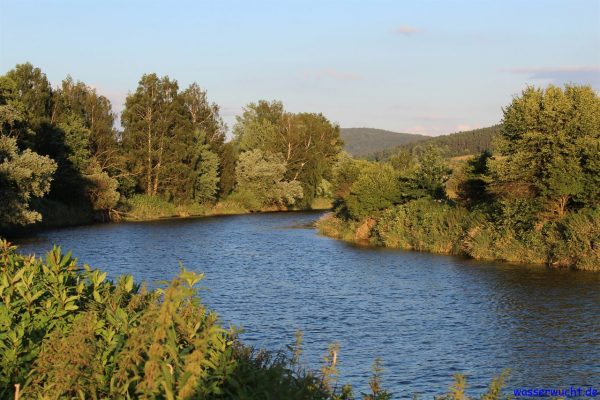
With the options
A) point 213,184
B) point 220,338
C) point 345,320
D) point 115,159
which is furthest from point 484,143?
point 220,338

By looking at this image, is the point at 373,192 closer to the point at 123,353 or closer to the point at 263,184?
the point at 123,353

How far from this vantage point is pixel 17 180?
1768 inches

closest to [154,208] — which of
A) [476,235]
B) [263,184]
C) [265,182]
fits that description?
[263,184]

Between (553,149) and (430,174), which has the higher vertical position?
(553,149)

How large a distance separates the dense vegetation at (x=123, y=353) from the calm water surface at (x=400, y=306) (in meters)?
6.38

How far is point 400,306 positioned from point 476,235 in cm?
1449

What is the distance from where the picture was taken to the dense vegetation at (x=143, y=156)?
51.7 meters

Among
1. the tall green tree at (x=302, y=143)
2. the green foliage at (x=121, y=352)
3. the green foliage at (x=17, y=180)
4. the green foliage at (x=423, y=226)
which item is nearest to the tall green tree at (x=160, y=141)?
the tall green tree at (x=302, y=143)

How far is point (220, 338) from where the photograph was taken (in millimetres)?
8828

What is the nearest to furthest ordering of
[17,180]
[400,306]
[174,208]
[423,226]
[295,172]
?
[400,306] → [423,226] → [17,180] → [174,208] → [295,172]

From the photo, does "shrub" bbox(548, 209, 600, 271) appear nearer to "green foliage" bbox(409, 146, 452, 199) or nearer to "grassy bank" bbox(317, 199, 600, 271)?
"grassy bank" bbox(317, 199, 600, 271)

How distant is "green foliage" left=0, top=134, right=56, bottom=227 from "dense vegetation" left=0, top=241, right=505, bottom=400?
36.4 metres

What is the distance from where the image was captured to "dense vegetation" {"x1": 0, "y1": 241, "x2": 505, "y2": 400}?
732 centimetres

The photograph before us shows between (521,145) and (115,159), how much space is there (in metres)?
48.4
